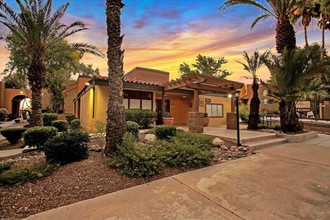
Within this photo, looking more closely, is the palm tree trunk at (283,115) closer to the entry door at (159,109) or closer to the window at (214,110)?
the window at (214,110)

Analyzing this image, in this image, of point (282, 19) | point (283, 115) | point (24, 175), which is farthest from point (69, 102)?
point (282, 19)

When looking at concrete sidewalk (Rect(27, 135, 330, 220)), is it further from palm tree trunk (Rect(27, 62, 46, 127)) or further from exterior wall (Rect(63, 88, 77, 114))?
exterior wall (Rect(63, 88, 77, 114))

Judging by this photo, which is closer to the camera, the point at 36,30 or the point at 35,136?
the point at 35,136

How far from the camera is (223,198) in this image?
294cm

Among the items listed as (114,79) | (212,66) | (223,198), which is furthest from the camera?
(212,66)

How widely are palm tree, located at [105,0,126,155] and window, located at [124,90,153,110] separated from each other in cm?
710

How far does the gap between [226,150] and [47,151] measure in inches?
221

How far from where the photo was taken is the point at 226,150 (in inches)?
244

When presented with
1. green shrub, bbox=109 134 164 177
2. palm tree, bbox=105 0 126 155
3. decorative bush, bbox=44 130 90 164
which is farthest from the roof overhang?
decorative bush, bbox=44 130 90 164

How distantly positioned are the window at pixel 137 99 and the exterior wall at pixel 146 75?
734cm

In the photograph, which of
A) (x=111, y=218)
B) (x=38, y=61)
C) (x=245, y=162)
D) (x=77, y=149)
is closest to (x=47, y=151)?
(x=77, y=149)

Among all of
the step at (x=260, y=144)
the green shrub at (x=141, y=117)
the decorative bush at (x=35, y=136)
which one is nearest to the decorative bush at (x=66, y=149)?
the decorative bush at (x=35, y=136)

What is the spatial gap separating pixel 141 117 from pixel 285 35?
31.9 ft

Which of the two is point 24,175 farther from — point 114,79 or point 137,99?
point 137,99
